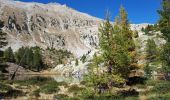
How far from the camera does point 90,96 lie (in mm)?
33438

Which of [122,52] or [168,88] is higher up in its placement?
[122,52]

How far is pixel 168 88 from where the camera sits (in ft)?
123

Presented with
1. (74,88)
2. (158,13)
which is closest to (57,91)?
(74,88)

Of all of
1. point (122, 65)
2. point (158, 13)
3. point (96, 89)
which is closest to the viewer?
point (96, 89)

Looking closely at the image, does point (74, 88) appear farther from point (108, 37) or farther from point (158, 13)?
point (158, 13)

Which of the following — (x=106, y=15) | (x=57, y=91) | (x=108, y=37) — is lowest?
(x=57, y=91)

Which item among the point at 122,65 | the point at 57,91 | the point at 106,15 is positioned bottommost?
the point at 57,91

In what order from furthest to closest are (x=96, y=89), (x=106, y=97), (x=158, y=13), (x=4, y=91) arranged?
(x=158, y=13)
(x=4, y=91)
(x=96, y=89)
(x=106, y=97)

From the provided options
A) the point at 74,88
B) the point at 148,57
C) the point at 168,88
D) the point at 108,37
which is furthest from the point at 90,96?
the point at 148,57

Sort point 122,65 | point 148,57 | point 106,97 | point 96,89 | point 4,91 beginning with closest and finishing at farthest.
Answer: point 106,97
point 96,89
point 122,65
point 4,91
point 148,57

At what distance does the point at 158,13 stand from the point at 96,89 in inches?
672

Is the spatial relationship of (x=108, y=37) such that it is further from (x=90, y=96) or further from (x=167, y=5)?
(x=167, y=5)

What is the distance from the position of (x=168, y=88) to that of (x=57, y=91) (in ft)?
47.0

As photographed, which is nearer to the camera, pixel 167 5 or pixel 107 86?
pixel 107 86
